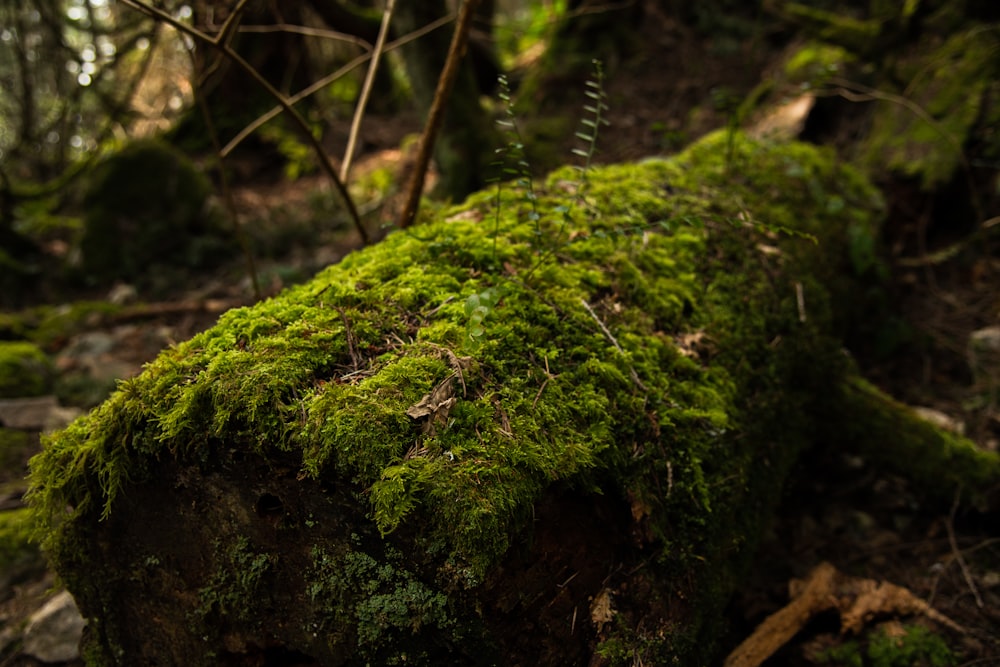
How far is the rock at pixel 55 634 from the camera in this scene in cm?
287

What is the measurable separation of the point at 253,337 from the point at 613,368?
→ 122 centimetres

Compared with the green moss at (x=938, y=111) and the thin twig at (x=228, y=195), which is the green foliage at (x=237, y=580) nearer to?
the thin twig at (x=228, y=195)

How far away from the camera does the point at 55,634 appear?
2.91 m

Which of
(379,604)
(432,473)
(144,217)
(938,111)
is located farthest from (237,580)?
(144,217)

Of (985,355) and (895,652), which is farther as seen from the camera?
(985,355)

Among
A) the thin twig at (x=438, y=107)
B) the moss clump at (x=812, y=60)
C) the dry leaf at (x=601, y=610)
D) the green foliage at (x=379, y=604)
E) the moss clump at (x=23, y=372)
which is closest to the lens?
the green foliage at (x=379, y=604)

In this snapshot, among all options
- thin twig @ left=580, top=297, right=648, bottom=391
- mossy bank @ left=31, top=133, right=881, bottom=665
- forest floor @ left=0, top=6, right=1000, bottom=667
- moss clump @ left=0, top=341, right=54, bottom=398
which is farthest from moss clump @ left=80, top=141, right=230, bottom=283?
thin twig @ left=580, top=297, right=648, bottom=391

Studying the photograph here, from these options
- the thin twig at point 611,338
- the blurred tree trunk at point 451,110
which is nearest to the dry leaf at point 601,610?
Answer: the thin twig at point 611,338

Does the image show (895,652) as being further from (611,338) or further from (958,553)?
(611,338)

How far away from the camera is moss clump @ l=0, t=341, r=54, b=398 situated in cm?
504

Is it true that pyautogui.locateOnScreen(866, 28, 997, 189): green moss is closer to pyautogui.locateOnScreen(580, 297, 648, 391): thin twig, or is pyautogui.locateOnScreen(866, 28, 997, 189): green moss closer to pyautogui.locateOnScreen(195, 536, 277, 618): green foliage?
pyautogui.locateOnScreen(580, 297, 648, 391): thin twig

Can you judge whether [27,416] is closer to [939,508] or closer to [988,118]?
[939,508]

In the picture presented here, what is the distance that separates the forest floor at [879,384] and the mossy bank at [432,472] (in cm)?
68

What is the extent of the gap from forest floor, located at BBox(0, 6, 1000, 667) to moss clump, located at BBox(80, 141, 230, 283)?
2.32 ft
